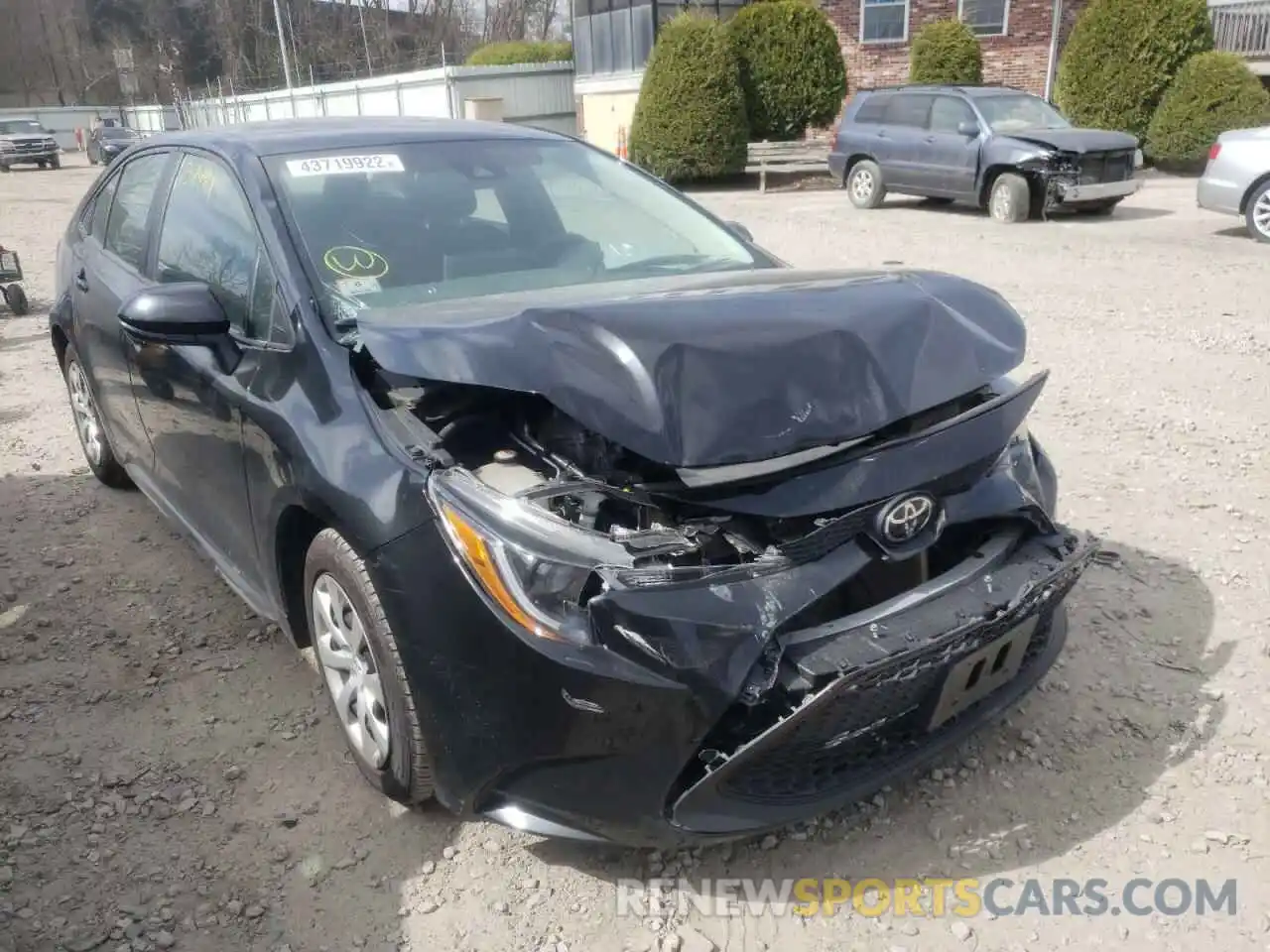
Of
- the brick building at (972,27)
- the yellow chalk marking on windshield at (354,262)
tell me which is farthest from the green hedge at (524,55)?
the yellow chalk marking on windshield at (354,262)

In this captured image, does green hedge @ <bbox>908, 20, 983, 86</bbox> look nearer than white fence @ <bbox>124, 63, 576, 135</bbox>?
Yes

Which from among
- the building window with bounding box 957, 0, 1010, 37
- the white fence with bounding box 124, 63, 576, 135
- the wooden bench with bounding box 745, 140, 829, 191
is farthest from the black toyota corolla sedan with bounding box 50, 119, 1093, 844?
the white fence with bounding box 124, 63, 576, 135

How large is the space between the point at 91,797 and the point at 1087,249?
1083 cm

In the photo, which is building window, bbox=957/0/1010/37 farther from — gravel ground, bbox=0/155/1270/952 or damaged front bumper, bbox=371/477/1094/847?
damaged front bumper, bbox=371/477/1094/847

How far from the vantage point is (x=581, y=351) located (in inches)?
90.0

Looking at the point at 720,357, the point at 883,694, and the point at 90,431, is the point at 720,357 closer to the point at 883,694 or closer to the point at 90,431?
the point at 883,694

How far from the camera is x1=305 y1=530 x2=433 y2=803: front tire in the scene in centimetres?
242

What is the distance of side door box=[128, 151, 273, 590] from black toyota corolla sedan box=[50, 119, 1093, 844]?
0.09 ft

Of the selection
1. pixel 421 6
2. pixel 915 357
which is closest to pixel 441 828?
pixel 915 357

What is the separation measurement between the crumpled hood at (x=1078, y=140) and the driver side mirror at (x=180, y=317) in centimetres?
1221

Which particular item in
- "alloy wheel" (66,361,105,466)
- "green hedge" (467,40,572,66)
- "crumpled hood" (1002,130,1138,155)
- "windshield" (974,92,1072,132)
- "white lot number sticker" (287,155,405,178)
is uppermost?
"green hedge" (467,40,572,66)

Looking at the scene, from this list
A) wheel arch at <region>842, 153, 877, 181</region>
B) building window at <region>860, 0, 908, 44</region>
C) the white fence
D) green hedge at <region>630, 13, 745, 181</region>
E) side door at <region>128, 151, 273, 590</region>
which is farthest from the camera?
the white fence

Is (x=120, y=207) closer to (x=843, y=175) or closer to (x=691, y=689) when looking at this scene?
(x=691, y=689)

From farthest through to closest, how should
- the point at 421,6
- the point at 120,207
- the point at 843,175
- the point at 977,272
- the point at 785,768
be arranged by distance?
Result: the point at 421,6 → the point at 843,175 → the point at 977,272 → the point at 120,207 → the point at 785,768
